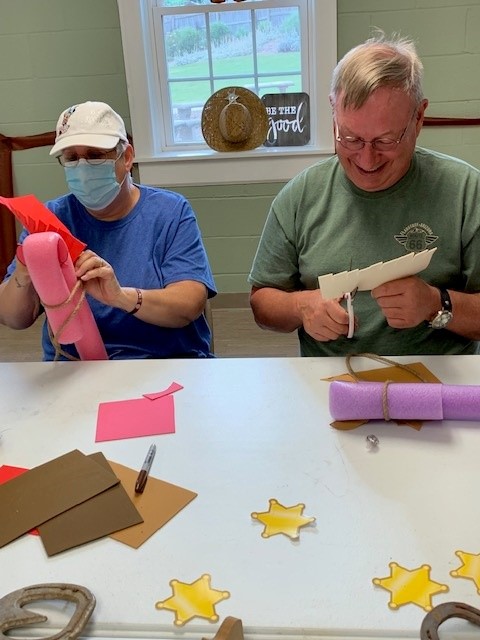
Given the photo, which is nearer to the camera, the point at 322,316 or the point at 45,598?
the point at 45,598

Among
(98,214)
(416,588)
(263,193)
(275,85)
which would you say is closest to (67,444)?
(416,588)

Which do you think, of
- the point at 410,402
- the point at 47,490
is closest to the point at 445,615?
the point at 410,402

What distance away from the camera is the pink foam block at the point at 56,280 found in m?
1.19

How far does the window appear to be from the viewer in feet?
10.2

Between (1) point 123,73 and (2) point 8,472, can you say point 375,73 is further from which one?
(1) point 123,73

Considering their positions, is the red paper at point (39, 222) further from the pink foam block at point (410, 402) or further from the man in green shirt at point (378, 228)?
the pink foam block at point (410, 402)

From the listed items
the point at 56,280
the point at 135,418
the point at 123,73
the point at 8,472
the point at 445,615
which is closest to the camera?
the point at 445,615

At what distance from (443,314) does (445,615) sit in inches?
28.9

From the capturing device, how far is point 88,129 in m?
1.48

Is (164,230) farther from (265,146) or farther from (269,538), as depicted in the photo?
(265,146)

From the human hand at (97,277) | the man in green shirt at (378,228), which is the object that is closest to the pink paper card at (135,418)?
the human hand at (97,277)

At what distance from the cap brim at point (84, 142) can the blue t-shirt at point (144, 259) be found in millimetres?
163

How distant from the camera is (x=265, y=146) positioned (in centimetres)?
331

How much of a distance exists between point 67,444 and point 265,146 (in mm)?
2602
